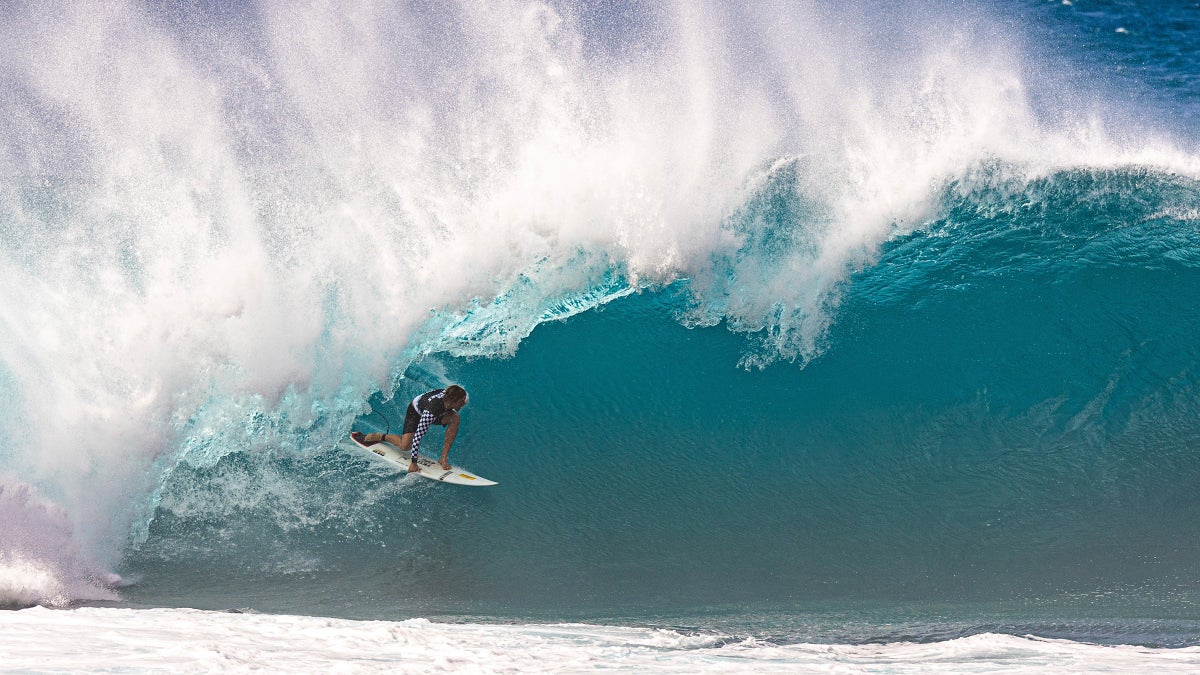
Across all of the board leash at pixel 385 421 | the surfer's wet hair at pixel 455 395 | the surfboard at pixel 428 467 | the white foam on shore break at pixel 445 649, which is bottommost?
the white foam on shore break at pixel 445 649

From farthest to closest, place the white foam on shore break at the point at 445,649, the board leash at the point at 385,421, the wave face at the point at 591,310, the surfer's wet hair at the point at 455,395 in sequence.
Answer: the board leash at the point at 385,421, the surfer's wet hair at the point at 455,395, the wave face at the point at 591,310, the white foam on shore break at the point at 445,649

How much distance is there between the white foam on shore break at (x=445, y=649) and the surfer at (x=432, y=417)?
1825mm

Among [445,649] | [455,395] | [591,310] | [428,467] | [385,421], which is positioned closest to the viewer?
[445,649]

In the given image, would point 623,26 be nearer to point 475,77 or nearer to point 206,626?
point 475,77

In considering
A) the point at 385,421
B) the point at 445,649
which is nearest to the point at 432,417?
the point at 385,421

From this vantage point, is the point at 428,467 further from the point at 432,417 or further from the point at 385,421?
the point at 385,421

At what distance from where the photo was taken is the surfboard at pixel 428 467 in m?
7.91

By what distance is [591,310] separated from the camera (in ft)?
32.0

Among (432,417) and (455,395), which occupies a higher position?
(455,395)

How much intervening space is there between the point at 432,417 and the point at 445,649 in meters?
2.60

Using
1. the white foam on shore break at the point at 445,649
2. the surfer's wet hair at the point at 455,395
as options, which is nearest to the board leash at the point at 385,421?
the surfer's wet hair at the point at 455,395

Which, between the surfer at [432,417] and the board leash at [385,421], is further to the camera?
the board leash at [385,421]

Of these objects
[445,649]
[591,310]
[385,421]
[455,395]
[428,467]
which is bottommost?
[445,649]

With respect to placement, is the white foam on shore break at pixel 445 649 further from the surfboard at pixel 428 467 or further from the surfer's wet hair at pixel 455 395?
the surfer's wet hair at pixel 455 395
